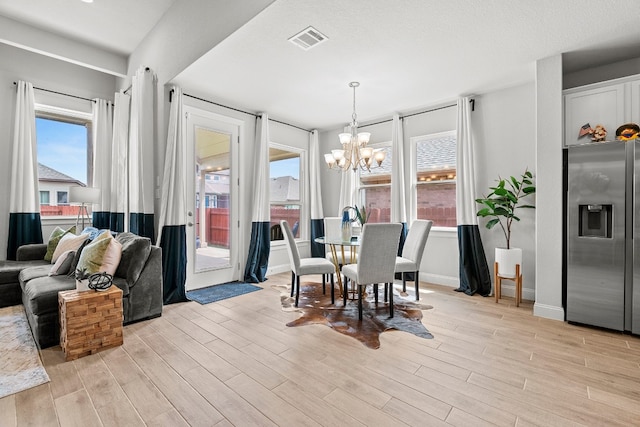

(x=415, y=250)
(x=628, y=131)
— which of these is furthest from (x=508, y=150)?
(x=415, y=250)

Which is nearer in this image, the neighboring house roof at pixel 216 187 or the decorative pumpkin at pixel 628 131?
the decorative pumpkin at pixel 628 131

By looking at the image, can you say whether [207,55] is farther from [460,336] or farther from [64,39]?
[460,336]

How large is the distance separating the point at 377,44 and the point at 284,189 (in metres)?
3.22

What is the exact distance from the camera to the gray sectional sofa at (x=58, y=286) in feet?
8.27

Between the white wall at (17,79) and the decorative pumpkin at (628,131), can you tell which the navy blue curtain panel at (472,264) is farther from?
the white wall at (17,79)

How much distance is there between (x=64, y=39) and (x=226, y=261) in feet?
12.2

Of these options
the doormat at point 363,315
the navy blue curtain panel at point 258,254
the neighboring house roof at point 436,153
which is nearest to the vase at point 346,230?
the doormat at point 363,315

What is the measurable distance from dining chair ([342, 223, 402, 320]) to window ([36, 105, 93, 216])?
15.0ft

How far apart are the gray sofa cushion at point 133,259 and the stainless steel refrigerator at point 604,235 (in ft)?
14.3

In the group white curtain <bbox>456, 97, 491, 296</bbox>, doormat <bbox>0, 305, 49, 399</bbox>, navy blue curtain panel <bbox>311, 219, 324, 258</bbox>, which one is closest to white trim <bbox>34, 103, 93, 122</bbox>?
doormat <bbox>0, 305, 49, 399</bbox>

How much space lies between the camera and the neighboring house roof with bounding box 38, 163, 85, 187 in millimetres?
4387

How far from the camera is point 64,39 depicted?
3975 mm

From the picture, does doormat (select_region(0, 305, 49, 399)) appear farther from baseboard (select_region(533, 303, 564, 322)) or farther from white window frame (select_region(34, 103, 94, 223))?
baseboard (select_region(533, 303, 564, 322))

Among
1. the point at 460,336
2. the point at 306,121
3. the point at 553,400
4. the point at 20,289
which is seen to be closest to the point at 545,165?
the point at 460,336
